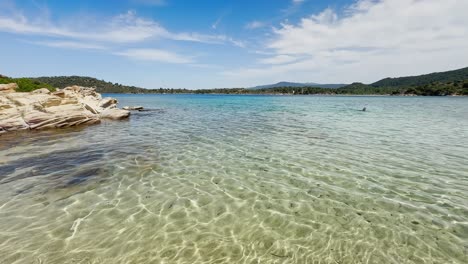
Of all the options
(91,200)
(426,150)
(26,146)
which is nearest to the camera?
(91,200)

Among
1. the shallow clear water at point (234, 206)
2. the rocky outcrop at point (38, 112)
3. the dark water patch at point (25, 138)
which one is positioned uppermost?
the rocky outcrop at point (38, 112)

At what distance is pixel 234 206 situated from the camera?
7867 mm

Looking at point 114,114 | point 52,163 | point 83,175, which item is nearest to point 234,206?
point 83,175

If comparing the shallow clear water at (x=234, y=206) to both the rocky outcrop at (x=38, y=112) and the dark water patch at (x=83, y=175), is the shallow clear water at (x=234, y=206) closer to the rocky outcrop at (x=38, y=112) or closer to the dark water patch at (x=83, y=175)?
the dark water patch at (x=83, y=175)

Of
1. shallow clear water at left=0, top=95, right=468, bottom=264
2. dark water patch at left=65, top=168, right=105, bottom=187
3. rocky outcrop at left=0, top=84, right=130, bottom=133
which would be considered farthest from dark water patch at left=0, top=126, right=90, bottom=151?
dark water patch at left=65, top=168, right=105, bottom=187

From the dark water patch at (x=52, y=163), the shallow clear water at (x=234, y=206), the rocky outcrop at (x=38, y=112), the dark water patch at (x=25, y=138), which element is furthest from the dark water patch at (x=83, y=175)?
the rocky outcrop at (x=38, y=112)

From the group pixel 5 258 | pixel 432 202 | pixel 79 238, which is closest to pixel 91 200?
pixel 79 238

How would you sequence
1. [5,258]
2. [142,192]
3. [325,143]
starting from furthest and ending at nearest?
[325,143] < [142,192] < [5,258]

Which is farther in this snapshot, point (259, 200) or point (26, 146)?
point (26, 146)

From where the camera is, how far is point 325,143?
55.5 ft

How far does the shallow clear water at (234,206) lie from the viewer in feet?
18.5

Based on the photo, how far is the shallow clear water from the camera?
5.64m

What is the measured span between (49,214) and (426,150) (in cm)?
1842

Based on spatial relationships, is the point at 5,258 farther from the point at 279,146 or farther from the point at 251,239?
the point at 279,146
